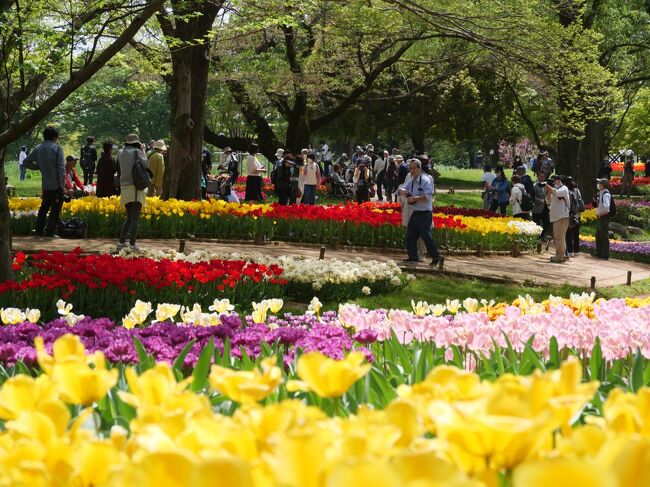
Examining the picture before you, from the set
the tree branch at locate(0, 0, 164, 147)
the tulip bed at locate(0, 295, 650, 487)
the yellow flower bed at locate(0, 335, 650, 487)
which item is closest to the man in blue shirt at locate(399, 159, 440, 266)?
the tree branch at locate(0, 0, 164, 147)

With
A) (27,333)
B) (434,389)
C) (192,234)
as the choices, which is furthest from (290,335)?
(192,234)

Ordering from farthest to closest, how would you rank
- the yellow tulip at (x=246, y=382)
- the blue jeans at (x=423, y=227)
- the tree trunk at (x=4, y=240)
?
the blue jeans at (x=423, y=227)
the tree trunk at (x=4, y=240)
the yellow tulip at (x=246, y=382)

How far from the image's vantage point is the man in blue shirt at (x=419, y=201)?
13562 mm

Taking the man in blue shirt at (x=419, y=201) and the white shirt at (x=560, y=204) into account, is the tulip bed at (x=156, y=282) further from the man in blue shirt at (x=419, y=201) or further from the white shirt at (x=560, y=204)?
the white shirt at (x=560, y=204)

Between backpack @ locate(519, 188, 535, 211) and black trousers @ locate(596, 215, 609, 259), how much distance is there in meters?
1.97

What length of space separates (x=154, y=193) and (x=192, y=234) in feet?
12.9

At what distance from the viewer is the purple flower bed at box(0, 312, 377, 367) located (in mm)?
4105

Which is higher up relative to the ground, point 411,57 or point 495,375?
point 411,57

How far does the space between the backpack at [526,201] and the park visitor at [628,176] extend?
20.2 meters

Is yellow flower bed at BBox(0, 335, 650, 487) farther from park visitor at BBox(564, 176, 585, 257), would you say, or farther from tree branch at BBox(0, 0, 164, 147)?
park visitor at BBox(564, 176, 585, 257)

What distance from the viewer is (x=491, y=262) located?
16.0m

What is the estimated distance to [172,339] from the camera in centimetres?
476

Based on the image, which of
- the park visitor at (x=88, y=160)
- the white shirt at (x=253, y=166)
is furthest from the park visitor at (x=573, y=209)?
the park visitor at (x=88, y=160)

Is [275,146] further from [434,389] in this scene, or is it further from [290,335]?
[434,389]
